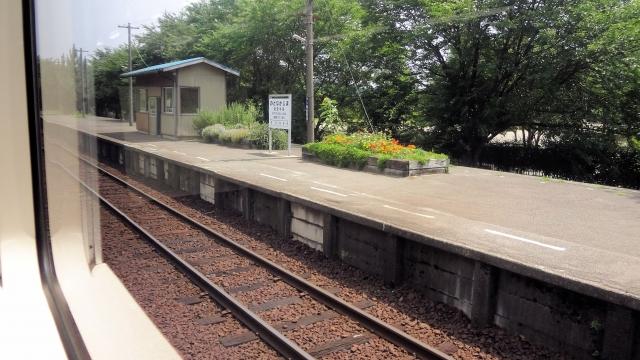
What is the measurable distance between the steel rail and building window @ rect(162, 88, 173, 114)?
1.11 metres

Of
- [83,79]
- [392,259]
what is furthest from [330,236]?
[83,79]

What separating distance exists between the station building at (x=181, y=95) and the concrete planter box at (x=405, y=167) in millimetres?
3011

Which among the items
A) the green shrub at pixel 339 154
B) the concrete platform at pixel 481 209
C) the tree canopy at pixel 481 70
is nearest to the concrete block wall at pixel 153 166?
the concrete platform at pixel 481 209

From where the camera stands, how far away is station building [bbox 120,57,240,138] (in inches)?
142

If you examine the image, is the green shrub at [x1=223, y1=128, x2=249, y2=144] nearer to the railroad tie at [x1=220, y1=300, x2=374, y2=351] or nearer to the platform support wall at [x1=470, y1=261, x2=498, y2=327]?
the railroad tie at [x1=220, y1=300, x2=374, y2=351]

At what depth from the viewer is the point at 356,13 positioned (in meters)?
9.93

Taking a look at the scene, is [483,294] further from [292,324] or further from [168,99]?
[168,99]

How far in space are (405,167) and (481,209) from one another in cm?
245

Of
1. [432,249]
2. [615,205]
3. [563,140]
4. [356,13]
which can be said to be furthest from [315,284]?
[563,140]

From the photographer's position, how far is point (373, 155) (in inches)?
321

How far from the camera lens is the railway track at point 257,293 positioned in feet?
9.84

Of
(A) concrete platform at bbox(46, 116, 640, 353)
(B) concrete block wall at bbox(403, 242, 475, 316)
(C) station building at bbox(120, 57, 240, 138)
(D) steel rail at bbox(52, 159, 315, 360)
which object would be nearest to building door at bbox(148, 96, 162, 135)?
(C) station building at bbox(120, 57, 240, 138)

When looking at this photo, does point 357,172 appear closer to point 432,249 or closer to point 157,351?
point 432,249

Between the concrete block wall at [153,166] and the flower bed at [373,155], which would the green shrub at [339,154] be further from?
the concrete block wall at [153,166]
